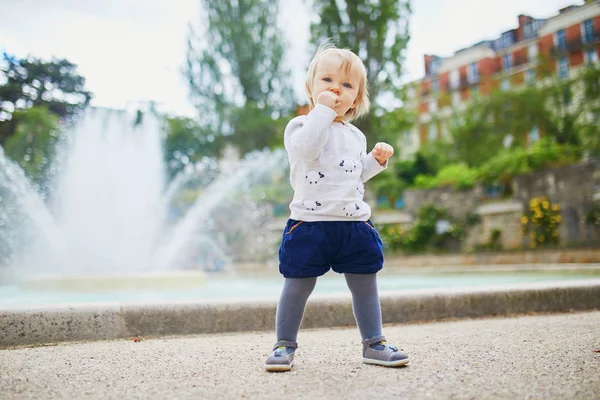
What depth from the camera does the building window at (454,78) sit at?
30.8 meters

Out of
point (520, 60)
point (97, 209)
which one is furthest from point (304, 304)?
point (520, 60)

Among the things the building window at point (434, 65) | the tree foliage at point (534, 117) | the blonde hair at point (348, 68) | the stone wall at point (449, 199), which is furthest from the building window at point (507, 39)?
the blonde hair at point (348, 68)

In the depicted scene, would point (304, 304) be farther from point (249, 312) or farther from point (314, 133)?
point (249, 312)

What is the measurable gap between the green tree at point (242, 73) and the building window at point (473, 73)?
11891mm

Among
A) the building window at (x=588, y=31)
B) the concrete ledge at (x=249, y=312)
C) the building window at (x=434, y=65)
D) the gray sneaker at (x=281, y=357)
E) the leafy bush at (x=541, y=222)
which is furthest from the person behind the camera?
the building window at (x=434, y=65)

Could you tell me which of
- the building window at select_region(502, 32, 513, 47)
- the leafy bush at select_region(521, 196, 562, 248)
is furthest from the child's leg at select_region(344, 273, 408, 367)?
the building window at select_region(502, 32, 513, 47)

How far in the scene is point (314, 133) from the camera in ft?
6.28

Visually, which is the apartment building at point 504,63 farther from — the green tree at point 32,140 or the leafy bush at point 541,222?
the green tree at point 32,140

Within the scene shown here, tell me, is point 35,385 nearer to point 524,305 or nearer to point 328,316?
point 328,316

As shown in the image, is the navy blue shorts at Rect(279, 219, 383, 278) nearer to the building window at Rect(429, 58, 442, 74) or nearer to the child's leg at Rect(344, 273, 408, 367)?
A: the child's leg at Rect(344, 273, 408, 367)

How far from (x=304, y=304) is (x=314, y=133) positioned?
0.65 metres

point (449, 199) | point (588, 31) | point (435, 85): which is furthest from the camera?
point (435, 85)

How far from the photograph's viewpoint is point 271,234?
62.1 feet

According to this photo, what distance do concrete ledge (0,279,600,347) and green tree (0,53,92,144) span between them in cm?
1355
